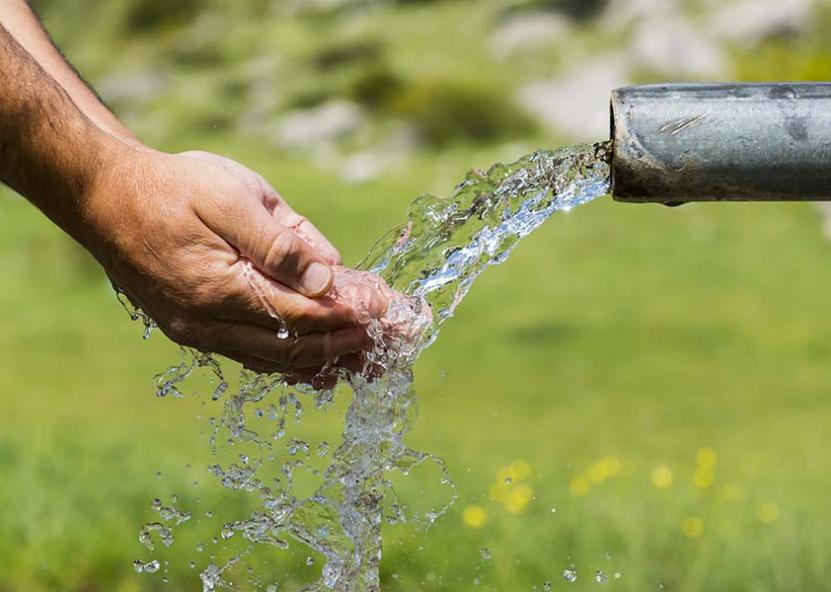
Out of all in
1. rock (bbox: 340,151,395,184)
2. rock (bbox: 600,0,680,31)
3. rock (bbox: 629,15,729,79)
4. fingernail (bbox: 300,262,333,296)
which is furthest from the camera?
rock (bbox: 600,0,680,31)

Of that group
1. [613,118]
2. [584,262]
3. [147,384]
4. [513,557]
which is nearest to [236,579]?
Answer: [513,557]

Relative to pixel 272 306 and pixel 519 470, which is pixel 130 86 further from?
pixel 272 306

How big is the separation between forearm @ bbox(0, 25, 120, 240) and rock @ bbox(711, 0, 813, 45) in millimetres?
7917

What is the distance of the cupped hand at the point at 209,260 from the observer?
1870 millimetres

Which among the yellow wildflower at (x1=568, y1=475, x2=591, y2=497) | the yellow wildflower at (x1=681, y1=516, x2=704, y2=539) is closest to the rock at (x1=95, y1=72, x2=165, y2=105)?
the yellow wildflower at (x1=568, y1=475, x2=591, y2=497)

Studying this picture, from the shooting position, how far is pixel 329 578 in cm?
256

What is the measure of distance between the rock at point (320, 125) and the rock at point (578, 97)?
1124 millimetres

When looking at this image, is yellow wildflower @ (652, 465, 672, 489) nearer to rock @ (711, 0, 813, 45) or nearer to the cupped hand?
the cupped hand

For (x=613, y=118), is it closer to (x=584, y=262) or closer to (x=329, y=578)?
(x=329, y=578)

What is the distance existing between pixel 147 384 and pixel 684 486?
3046 mm

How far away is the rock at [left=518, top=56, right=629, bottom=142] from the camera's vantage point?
8.80 meters

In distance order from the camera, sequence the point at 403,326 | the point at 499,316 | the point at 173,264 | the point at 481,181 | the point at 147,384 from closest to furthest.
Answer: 1. the point at 173,264
2. the point at 403,326
3. the point at 481,181
4. the point at 147,384
5. the point at 499,316

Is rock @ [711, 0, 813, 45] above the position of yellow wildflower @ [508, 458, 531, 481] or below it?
above

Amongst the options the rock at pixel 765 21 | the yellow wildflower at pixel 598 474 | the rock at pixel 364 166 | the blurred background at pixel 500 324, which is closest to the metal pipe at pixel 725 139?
the blurred background at pixel 500 324
